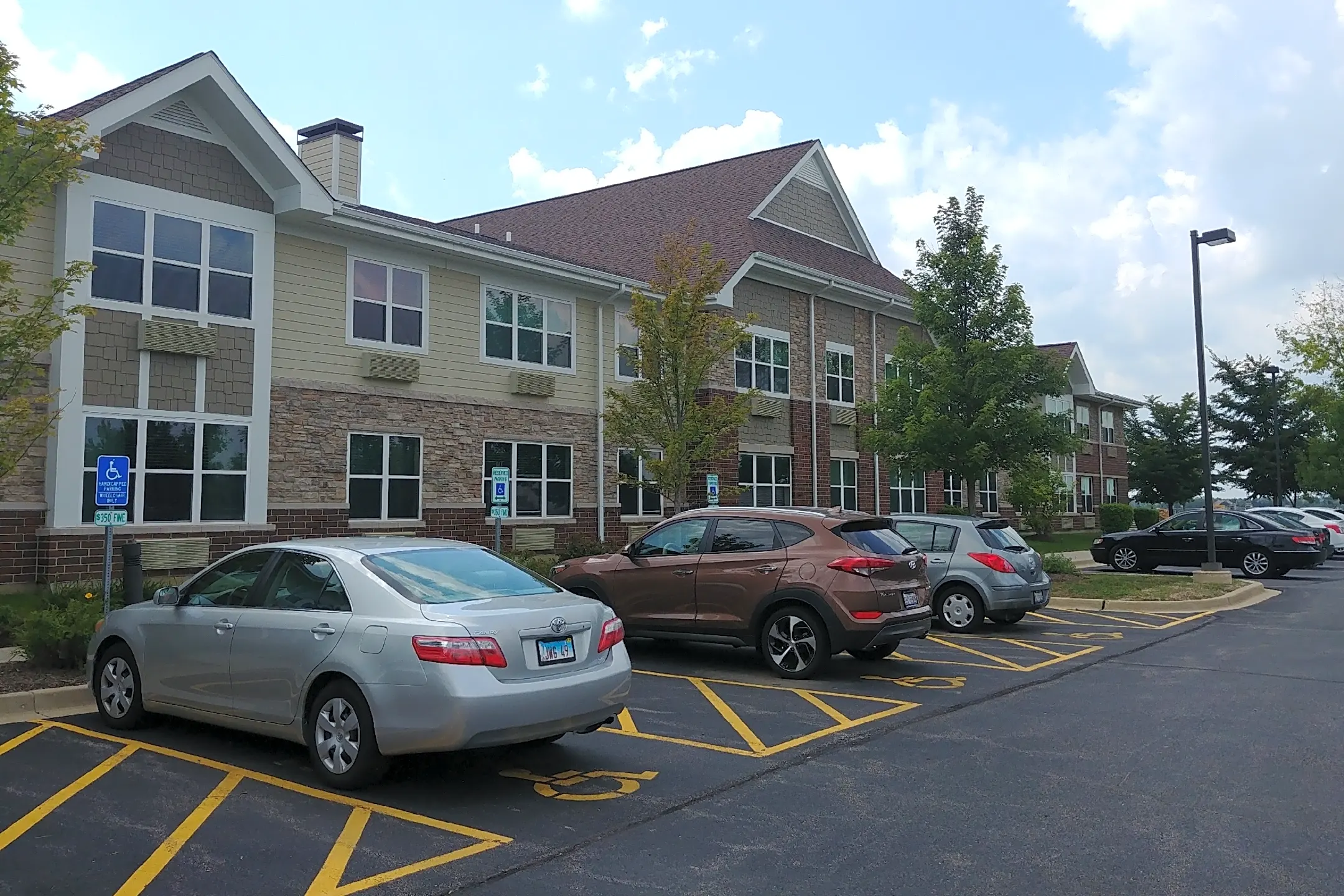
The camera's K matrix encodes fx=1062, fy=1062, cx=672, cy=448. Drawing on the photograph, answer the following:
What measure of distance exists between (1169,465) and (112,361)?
5578 cm

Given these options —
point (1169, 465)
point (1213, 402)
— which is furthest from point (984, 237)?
point (1213, 402)

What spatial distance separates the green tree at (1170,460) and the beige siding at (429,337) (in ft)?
149

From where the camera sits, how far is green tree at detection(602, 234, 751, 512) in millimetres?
19094

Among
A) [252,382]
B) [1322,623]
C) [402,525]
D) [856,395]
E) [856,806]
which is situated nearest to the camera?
[856,806]

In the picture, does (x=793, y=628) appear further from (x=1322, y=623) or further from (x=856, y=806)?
(x=1322, y=623)

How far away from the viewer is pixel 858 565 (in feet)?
32.3

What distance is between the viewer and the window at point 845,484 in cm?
2862

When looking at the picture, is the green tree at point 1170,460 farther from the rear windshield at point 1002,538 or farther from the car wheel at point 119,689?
the car wheel at point 119,689

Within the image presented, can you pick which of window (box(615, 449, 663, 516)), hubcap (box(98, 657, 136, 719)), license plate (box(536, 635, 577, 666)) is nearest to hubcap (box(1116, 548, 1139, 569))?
window (box(615, 449, 663, 516))

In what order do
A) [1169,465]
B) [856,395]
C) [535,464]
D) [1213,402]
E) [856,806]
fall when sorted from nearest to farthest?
[856,806] < [535,464] < [856,395] < [1169,465] < [1213,402]

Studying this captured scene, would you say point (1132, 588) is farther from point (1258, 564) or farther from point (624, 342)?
point (624, 342)

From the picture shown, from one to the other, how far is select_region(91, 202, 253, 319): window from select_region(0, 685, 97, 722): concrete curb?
815 cm

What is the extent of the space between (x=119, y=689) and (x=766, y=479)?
1964cm

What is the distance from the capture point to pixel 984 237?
2208 centimetres
